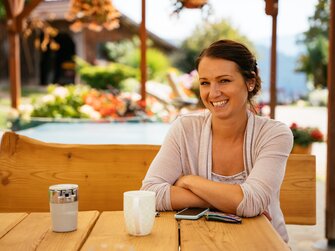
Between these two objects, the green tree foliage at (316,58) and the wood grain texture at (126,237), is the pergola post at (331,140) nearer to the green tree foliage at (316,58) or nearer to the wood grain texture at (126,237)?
the wood grain texture at (126,237)

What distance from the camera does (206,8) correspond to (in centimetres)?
496

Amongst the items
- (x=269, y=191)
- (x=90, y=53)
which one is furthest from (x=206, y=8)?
(x=90, y=53)

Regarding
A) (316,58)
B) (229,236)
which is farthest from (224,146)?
(316,58)

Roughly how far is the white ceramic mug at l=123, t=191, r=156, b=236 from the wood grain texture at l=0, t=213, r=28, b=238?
37 cm

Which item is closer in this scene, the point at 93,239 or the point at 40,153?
the point at 93,239

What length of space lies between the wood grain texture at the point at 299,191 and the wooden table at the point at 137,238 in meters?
0.69

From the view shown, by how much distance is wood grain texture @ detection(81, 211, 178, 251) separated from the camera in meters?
1.49

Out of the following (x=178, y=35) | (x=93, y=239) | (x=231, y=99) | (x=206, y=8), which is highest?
(x=178, y=35)

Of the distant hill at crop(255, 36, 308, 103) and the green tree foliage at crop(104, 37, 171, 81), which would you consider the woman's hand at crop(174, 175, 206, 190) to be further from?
the distant hill at crop(255, 36, 308, 103)

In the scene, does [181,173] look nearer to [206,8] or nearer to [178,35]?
[206,8]

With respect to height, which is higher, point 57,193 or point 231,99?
point 231,99

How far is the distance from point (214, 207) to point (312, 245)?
2539 millimetres

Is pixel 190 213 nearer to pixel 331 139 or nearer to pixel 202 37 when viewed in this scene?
pixel 331 139

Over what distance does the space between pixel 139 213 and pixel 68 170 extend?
40.6 inches
